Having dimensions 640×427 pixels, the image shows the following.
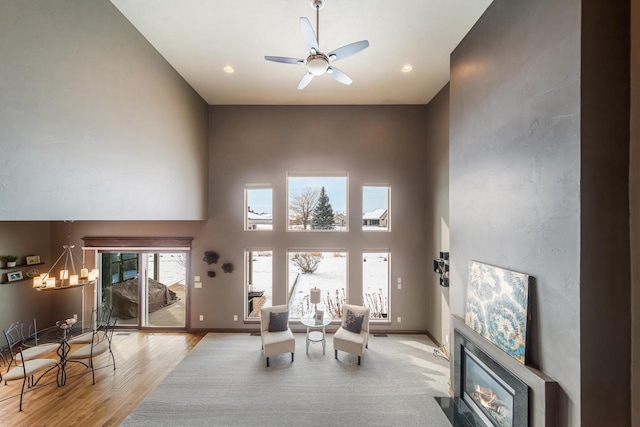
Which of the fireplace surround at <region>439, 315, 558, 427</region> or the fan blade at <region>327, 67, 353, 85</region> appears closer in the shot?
the fireplace surround at <region>439, 315, 558, 427</region>

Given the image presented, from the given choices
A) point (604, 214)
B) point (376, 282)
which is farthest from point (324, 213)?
point (604, 214)

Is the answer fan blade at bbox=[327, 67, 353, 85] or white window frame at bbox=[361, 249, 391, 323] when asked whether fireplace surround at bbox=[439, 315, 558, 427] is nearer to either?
white window frame at bbox=[361, 249, 391, 323]

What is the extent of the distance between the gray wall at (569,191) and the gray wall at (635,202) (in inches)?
1.7

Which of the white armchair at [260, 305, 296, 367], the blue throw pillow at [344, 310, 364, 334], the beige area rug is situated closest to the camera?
the beige area rug

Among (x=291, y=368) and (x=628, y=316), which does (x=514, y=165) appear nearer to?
(x=628, y=316)

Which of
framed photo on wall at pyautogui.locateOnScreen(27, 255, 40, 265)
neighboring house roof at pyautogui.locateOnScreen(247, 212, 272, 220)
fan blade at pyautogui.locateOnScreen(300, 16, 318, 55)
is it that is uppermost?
fan blade at pyautogui.locateOnScreen(300, 16, 318, 55)

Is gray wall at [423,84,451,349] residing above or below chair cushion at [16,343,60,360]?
above

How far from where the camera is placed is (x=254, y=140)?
6004 millimetres

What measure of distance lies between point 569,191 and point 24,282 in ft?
31.2

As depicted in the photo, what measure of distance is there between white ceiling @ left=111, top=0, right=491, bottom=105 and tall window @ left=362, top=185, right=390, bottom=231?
216cm

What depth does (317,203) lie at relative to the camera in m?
6.09

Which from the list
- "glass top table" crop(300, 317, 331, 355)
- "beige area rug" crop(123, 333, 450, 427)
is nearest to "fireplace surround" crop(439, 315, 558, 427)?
"beige area rug" crop(123, 333, 450, 427)

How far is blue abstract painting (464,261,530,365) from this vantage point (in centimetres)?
239

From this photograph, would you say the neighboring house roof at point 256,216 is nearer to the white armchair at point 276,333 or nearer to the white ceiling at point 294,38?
the white armchair at point 276,333
